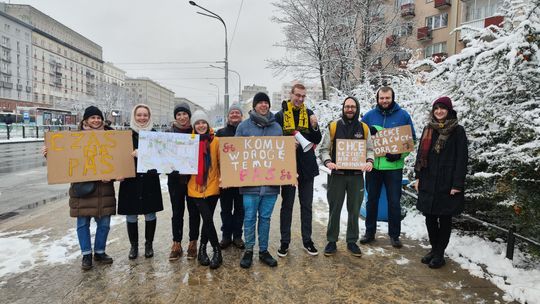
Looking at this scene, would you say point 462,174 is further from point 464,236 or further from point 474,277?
point 464,236

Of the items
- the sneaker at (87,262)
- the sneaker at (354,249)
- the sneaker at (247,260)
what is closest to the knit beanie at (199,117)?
the sneaker at (247,260)

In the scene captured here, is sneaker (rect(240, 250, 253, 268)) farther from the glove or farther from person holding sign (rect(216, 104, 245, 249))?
the glove

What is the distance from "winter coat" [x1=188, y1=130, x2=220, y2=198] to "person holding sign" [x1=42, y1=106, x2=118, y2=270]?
97 cm

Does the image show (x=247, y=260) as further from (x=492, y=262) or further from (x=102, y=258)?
(x=492, y=262)

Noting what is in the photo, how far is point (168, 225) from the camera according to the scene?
18.5 feet

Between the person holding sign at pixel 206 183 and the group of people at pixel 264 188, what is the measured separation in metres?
0.01

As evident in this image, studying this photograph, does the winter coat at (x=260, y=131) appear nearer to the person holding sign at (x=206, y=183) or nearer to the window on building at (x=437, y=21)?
the person holding sign at (x=206, y=183)

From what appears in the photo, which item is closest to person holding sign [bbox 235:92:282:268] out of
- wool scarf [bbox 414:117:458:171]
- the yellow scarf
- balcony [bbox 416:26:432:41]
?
the yellow scarf

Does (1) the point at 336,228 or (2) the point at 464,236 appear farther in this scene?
(2) the point at 464,236

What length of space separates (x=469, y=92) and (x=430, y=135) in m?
1.02

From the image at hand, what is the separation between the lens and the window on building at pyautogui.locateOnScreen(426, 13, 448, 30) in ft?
97.7

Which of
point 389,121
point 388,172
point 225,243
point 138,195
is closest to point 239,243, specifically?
point 225,243

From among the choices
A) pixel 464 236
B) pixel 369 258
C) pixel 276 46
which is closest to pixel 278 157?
pixel 369 258

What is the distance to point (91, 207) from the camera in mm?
3930
